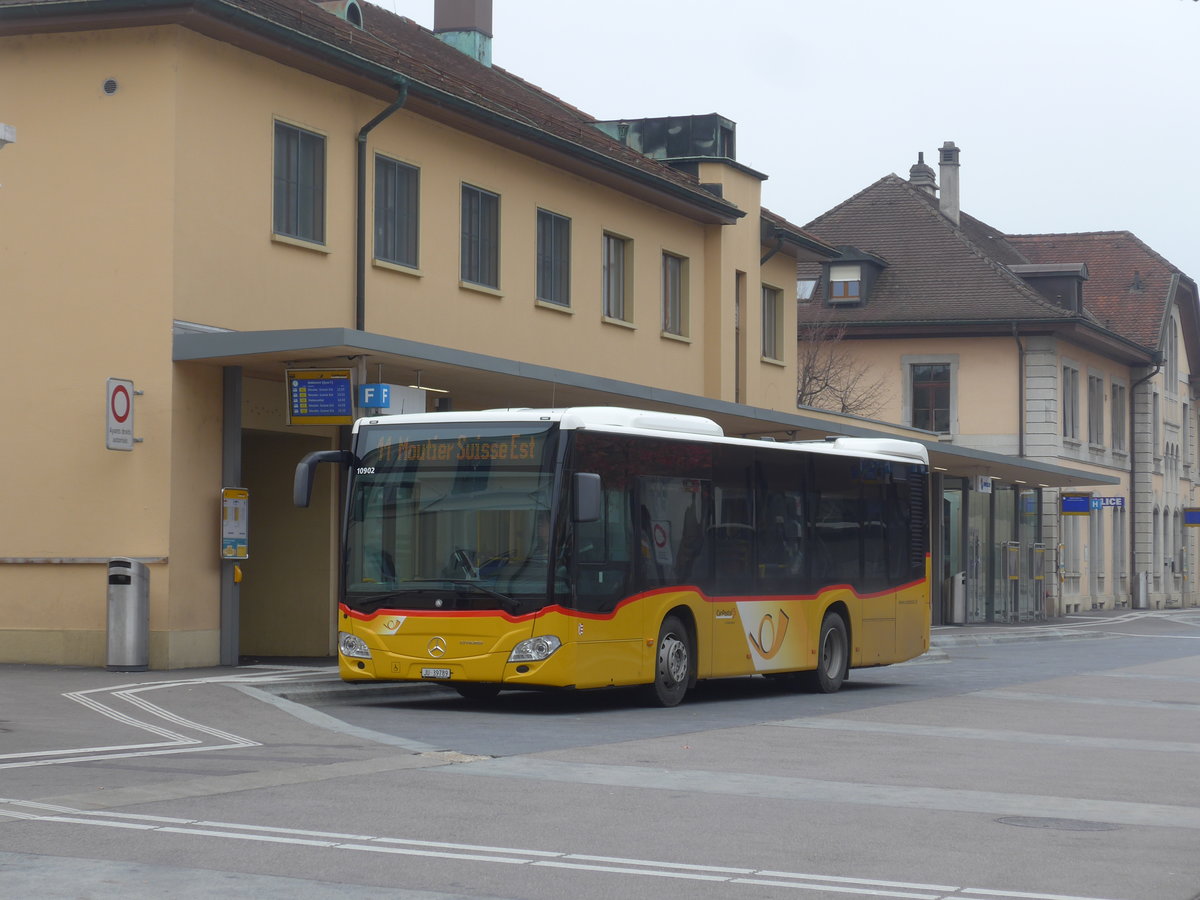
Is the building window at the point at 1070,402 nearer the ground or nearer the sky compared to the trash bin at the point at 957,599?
nearer the sky

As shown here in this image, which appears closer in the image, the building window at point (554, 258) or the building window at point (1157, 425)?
the building window at point (554, 258)

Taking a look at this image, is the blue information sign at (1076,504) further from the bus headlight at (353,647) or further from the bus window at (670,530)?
the bus headlight at (353,647)

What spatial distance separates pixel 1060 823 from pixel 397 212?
15.9 m

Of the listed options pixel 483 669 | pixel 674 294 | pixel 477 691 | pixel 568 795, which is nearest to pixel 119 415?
pixel 477 691

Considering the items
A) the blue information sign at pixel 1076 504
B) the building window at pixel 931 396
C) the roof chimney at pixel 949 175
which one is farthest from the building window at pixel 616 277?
the roof chimney at pixel 949 175

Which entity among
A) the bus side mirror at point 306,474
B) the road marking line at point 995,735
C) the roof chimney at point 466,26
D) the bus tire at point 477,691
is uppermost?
the roof chimney at point 466,26

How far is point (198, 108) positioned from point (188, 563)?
5.04 metres

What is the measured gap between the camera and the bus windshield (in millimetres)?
16766

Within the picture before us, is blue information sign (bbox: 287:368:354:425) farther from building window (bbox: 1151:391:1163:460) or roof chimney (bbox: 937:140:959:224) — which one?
building window (bbox: 1151:391:1163:460)

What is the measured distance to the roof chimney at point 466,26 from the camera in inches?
1382

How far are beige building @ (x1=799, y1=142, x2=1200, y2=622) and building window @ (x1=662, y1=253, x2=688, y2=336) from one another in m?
13.8

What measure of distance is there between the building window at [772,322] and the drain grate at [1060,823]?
1030 inches

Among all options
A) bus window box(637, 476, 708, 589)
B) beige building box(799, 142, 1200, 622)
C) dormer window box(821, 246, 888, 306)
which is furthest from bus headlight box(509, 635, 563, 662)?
dormer window box(821, 246, 888, 306)

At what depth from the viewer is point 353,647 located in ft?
56.9
